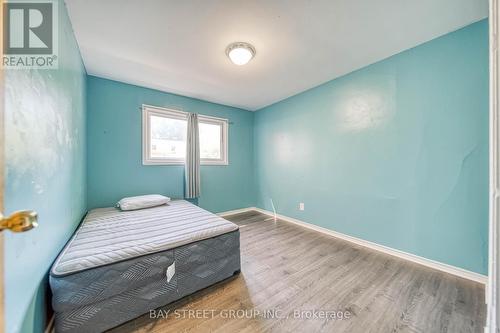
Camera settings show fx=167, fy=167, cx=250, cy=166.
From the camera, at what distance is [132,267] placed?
1.15 metres

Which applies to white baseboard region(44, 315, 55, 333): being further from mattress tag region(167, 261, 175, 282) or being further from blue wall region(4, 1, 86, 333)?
mattress tag region(167, 261, 175, 282)

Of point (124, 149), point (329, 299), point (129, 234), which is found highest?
point (124, 149)

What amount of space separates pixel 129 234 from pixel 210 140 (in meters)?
2.31

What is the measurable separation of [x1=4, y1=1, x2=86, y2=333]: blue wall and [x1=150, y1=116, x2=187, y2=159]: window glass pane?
Result: 1367mm

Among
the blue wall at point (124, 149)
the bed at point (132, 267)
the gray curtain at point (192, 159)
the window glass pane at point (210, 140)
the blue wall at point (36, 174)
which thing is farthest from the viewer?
the window glass pane at point (210, 140)

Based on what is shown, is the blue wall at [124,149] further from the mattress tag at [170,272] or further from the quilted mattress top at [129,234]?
the mattress tag at [170,272]

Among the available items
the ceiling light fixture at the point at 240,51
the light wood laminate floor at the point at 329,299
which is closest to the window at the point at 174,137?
the ceiling light fixture at the point at 240,51

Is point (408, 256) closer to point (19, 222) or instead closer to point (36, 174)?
point (19, 222)

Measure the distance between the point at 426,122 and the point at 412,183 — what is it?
65cm

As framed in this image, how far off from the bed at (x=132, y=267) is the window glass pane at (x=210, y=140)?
182cm

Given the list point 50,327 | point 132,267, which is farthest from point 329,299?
point 50,327

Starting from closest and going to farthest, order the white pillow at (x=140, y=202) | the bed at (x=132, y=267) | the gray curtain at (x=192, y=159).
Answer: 1. the bed at (x=132, y=267)
2. the white pillow at (x=140, y=202)
3. the gray curtain at (x=192, y=159)

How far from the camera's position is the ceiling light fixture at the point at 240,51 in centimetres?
174

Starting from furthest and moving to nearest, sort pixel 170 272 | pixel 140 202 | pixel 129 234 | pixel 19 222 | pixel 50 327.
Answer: pixel 140 202 < pixel 129 234 < pixel 170 272 < pixel 50 327 < pixel 19 222
